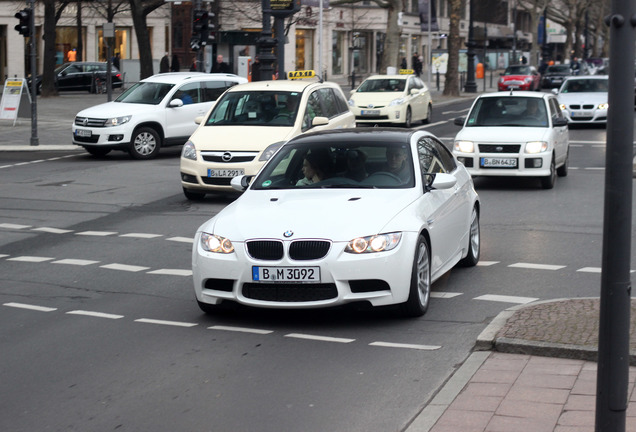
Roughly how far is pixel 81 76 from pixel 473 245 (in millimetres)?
43953

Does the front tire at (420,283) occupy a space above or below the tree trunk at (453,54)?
below

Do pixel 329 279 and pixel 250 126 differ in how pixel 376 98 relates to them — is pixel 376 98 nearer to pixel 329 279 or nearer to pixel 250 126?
pixel 250 126

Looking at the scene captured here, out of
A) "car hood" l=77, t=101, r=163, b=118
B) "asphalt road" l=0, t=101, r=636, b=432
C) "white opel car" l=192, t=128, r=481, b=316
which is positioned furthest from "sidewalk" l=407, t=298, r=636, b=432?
"car hood" l=77, t=101, r=163, b=118

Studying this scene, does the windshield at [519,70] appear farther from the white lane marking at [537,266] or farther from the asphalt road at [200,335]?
the white lane marking at [537,266]

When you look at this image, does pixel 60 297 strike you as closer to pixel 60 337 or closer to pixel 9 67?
pixel 60 337

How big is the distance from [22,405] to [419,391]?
2.23 m

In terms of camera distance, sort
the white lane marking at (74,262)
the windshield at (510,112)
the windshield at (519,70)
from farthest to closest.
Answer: the windshield at (519,70)
the windshield at (510,112)
the white lane marking at (74,262)

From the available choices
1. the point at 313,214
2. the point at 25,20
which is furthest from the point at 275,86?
the point at 25,20

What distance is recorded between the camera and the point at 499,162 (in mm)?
17391

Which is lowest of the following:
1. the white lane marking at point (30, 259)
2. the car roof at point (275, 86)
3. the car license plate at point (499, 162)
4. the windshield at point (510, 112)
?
the white lane marking at point (30, 259)

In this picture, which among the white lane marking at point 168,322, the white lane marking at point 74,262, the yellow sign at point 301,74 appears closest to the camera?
the white lane marking at point 168,322

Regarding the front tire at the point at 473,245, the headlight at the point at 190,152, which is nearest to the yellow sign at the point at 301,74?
the headlight at the point at 190,152

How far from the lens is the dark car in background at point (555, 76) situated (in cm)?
6850

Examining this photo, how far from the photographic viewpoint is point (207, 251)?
8156 millimetres
